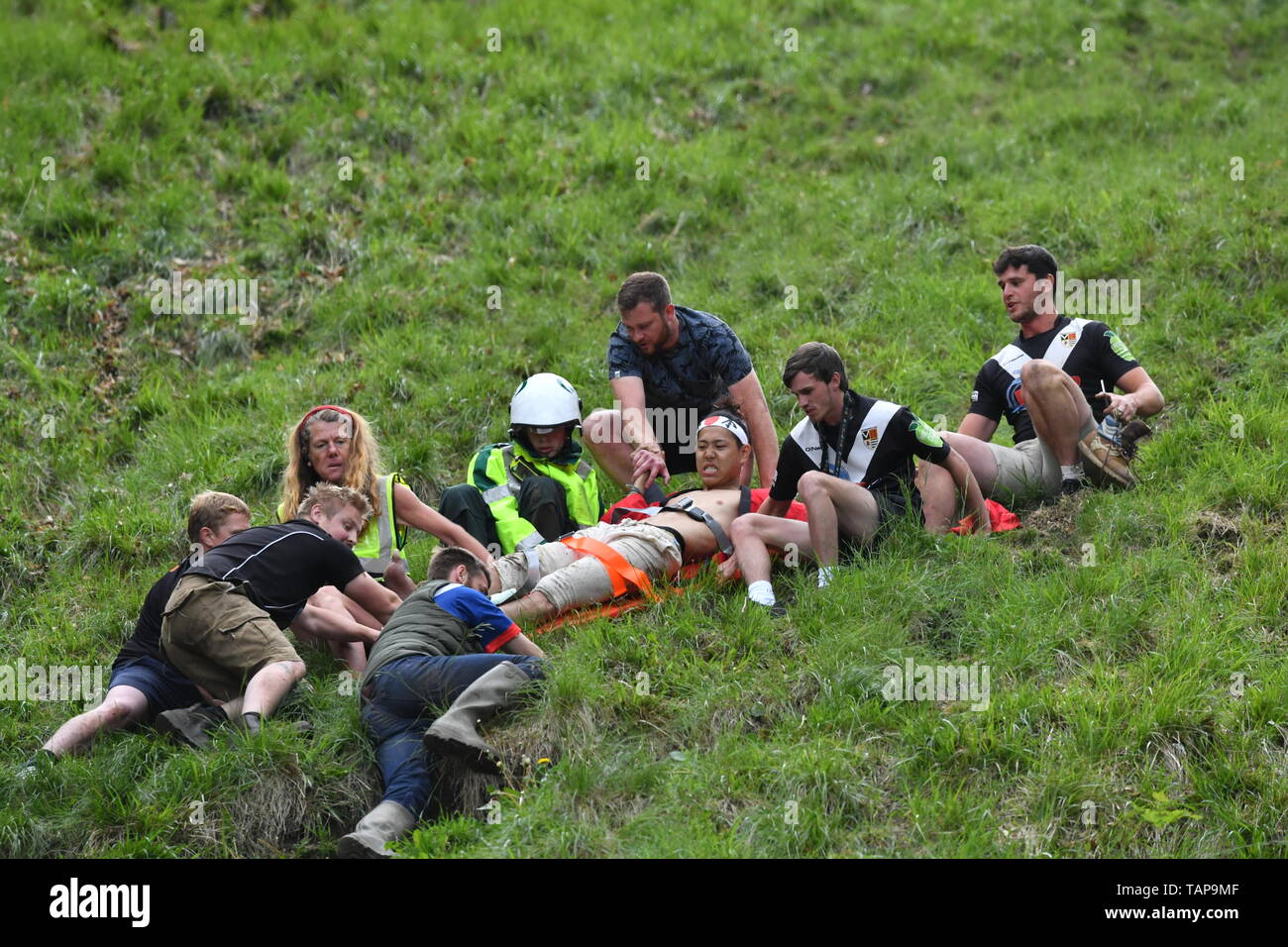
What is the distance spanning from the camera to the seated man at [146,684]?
5414 millimetres

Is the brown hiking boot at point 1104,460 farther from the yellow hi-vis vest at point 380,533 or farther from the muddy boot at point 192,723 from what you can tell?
the muddy boot at point 192,723

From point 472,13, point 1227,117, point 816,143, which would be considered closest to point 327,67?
point 472,13

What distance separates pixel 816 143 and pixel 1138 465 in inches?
223

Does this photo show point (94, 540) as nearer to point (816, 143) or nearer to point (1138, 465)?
point (1138, 465)

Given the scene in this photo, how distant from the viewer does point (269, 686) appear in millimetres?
5375

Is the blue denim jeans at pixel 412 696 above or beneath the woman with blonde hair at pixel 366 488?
beneath

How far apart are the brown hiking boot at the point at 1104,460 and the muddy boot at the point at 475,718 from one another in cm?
320

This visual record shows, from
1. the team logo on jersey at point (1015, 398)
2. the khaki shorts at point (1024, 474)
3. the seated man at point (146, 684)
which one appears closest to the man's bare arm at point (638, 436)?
the khaki shorts at point (1024, 474)

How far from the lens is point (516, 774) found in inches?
202

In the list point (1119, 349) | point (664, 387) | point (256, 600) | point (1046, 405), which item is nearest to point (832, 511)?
point (1046, 405)

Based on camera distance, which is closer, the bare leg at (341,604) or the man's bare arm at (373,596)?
the man's bare arm at (373,596)

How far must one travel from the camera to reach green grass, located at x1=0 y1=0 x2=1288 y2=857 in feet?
16.3

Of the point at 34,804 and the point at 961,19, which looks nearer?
the point at 34,804
